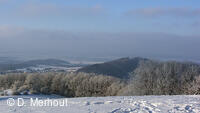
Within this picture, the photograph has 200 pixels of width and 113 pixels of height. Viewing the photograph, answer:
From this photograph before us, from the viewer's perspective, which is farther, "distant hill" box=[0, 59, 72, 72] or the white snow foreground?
"distant hill" box=[0, 59, 72, 72]

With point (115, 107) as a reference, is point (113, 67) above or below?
below

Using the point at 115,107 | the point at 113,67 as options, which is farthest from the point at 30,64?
the point at 115,107

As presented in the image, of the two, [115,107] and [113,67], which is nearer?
[115,107]

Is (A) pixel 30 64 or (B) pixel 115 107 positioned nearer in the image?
(B) pixel 115 107

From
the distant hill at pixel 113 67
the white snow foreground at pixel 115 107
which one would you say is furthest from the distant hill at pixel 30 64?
the white snow foreground at pixel 115 107

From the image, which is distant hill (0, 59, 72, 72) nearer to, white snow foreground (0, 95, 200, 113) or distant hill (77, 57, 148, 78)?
distant hill (77, 57, 148, 78)

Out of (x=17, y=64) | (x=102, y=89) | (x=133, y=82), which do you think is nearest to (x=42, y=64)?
(x=17, y=64)

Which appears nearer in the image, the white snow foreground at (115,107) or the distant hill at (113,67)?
the white snow foreground at (115,107)

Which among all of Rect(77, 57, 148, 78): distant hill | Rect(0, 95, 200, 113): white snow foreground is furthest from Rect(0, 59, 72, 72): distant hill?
Rect(0, 95, 200, 113): white snow foreground

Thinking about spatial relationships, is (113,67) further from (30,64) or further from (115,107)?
(115,107)

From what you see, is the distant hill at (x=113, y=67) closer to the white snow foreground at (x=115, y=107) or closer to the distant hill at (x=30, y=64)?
the distant hill at (x=30, y=64)

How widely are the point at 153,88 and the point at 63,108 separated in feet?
63.9

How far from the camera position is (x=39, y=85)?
1486 inches

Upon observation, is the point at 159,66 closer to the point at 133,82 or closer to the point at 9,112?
the point at 133,82
